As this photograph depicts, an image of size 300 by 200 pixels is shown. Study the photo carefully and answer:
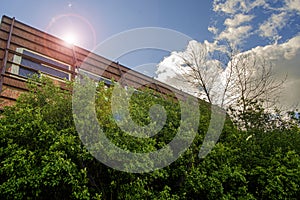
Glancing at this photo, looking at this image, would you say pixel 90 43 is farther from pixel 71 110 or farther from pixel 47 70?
pixel 71 110

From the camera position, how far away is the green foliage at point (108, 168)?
3695 millimetres

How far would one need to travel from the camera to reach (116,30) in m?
9.96

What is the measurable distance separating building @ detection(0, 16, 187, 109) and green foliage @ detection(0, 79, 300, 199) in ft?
5.47

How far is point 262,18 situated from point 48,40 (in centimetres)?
970

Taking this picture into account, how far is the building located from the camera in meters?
6.81

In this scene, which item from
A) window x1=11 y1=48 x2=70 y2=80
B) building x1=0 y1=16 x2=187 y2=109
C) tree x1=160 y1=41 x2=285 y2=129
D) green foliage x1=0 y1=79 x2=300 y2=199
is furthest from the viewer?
tree x1=160 y1=41 x2=285 y2=129

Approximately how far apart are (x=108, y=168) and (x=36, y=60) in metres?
5.38

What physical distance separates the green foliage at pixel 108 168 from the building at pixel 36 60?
1.67 meters

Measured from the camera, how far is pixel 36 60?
7.97 metres

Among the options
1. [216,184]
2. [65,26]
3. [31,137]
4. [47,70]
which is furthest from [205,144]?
[65,26]

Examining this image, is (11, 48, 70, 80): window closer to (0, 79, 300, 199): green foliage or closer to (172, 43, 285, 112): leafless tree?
(0, 79, 300, 199): green foliage

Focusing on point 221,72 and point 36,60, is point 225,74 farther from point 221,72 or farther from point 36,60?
point 36,60

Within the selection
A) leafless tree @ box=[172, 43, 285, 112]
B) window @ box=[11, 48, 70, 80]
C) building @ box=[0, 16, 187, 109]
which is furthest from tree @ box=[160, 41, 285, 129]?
window @ box=[11, 48, 70, 80]

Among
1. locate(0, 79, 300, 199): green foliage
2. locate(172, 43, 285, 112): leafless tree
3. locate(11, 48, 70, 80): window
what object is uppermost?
locate(172, 43, 285, 112): leafless tree
